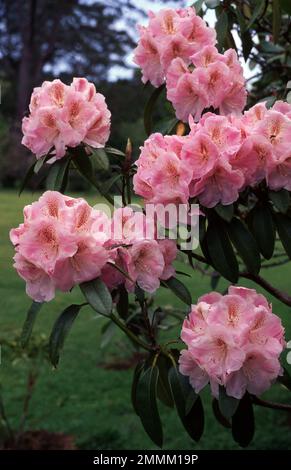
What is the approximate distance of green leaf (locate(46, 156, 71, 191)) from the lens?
1.05m

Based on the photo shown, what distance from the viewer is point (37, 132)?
40.3 inches

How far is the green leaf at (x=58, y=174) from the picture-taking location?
1.05 metres

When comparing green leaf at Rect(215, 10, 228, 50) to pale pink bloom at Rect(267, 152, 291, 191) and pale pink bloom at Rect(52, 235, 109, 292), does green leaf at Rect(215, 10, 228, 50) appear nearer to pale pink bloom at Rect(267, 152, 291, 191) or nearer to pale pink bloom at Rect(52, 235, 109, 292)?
pale pink bloom at Rect(267, 152, 291, 191)

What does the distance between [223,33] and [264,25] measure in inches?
19.0

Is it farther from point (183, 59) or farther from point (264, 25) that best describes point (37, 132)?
point (264, 25)

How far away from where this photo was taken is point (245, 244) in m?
0.97

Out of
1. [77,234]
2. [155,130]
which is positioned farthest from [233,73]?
[77,234]

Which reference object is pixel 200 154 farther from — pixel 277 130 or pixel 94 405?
pixel 94 405

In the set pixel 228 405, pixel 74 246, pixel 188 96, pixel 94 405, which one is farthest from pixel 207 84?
pixel 94 405

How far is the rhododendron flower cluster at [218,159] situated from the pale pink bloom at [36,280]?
0.19 meters

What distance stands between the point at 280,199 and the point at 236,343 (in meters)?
0.22

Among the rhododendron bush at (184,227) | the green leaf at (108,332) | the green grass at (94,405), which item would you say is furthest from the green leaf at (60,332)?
the green grass at (94,405)

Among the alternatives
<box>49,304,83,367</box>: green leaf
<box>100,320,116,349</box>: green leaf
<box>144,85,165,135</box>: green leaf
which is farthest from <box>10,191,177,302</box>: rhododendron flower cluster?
<box>100,320,116,349</box>: green leaf

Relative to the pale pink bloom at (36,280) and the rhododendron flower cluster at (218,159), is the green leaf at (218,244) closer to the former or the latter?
the rhododendron flower cluster at (218,159)
